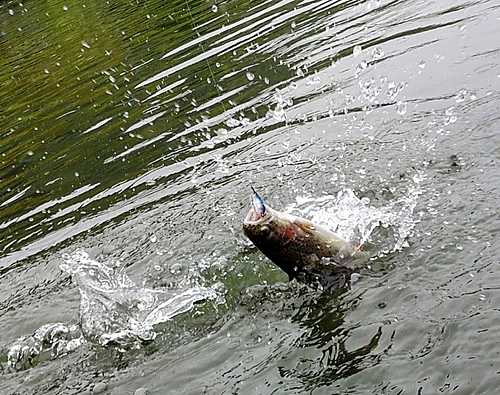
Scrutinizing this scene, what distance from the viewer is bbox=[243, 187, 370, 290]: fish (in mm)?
4961

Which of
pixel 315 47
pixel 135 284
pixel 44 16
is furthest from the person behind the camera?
pixel 44 16

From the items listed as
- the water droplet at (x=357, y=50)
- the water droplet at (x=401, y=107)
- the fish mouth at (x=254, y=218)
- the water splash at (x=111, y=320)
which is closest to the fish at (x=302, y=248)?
the fish mouth at (x=254, y=218)

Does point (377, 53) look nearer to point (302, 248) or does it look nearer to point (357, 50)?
point (357, 50)

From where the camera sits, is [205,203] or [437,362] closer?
[437,362]

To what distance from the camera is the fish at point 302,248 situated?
4961 mm

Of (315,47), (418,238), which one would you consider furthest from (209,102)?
(418,238)

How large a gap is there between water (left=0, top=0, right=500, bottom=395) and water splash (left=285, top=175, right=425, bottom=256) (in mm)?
26

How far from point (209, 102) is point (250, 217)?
7.52 meters

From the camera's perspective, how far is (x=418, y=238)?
6.20 metres

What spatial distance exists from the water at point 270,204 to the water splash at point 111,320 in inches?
0.9

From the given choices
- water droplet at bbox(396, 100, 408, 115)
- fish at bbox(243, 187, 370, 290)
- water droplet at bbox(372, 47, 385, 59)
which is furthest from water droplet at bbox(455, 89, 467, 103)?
fish at bbox(243, 187, 370, 290)

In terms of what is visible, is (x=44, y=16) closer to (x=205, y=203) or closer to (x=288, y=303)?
(x=205, y=203)

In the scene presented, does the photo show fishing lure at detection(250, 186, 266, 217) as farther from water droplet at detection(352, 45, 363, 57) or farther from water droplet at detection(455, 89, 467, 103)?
water droplet at detection(352, 45, 363, 57)

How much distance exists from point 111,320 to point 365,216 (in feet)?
9.38
